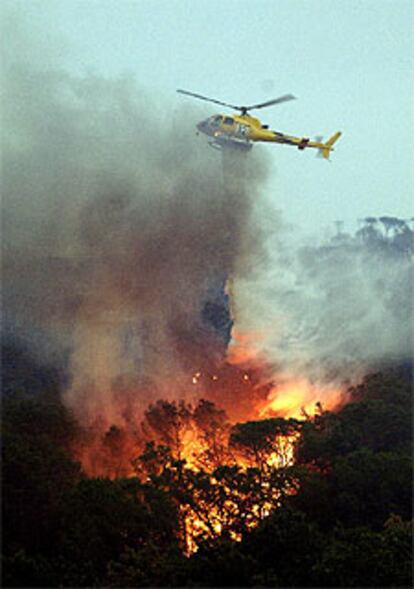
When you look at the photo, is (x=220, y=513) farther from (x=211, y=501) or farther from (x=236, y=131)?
(x=236, y=131)

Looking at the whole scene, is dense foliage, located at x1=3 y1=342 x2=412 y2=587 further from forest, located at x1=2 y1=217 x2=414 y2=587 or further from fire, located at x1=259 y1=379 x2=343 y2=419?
fire, located at x1=259 y1=379 x2=343 y2=419

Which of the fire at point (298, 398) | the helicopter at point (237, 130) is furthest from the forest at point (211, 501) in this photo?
the helicopter at point (237, 130)

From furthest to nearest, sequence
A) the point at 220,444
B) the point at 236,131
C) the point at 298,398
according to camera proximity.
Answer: the point at 298,398, the point at 236,131, the point at 220,444

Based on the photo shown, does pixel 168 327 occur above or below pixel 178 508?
above

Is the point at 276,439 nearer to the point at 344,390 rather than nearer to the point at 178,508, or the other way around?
the point at 178,508

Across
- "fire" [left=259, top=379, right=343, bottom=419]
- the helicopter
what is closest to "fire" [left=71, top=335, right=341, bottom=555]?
"fire" [left=259, top=379, right=343, bottom=419]

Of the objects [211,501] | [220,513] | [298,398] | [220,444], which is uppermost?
[298,398]

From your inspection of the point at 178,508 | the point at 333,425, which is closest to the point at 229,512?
the point at 178,508

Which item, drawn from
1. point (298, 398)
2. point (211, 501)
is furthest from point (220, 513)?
point (298, 398)
